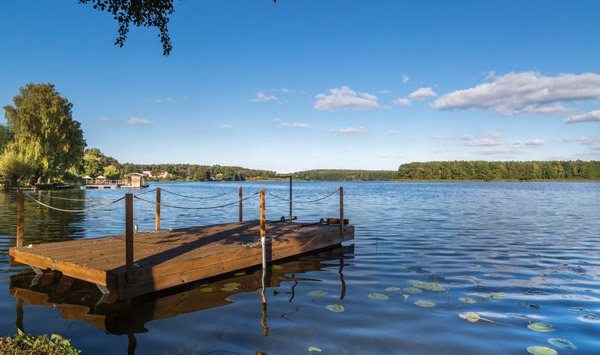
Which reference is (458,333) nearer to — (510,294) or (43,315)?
(510,294)

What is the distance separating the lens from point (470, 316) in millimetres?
6023

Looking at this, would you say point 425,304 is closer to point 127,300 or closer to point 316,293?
point 316,293

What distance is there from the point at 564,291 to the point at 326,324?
559cm

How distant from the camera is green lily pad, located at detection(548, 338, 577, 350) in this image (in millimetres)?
4891

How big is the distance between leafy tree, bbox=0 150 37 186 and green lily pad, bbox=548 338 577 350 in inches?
2315

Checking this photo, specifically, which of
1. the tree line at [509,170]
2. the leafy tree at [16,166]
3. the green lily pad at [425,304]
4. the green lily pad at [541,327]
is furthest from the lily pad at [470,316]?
the tree line at [509,170]

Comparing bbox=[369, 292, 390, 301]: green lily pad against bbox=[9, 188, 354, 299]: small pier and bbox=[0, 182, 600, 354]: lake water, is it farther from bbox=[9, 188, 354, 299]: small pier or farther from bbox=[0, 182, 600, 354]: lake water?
bbox=[9, 188, 354, 299]: small pier

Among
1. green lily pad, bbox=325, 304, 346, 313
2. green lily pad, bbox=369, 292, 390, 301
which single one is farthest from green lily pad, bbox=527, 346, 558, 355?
green lily pad, bbox=325, 304, 346, 313

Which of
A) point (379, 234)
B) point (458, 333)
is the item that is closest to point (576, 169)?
point (379, 234)

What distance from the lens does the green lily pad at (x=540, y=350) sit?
471 centimetres

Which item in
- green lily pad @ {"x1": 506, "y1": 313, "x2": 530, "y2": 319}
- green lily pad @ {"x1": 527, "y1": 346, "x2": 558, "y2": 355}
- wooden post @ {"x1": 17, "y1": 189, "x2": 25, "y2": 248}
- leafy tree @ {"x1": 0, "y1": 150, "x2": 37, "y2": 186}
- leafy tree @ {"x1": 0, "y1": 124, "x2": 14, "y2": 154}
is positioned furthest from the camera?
leafy tree @ {"x1": 0, "y1": 124, "x2": 14, "y2": 154}

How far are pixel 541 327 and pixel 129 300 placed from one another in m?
7.30

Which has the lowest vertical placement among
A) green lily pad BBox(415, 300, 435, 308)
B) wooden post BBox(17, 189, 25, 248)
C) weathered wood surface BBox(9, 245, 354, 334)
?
weathered wood surface BBox(9, 245, 354, 334)

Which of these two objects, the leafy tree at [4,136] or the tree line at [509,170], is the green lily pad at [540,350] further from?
the tree line at [509,170]
